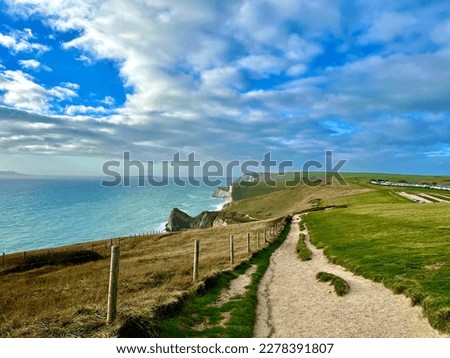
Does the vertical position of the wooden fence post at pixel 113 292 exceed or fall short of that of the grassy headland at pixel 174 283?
Answer: it exceeds it

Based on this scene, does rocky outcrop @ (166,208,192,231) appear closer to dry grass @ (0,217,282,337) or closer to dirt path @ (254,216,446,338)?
dry grass @ (0,217,282,337)

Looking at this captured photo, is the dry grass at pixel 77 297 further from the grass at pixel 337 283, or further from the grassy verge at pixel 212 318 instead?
the grass at pixel 337 283

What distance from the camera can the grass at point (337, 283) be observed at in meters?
18.1

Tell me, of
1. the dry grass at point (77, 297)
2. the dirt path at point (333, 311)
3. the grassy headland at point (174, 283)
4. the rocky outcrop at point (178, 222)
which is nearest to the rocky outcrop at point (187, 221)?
the rocky outcrop at point (178, 222)

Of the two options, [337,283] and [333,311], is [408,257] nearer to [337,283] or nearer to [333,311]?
[337,283]

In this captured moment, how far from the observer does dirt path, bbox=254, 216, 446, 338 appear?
12422mm

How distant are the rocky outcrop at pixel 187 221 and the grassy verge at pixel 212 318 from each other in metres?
119

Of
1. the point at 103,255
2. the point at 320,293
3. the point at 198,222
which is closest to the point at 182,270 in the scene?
the point at 320,293

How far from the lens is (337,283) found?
19.4 metres

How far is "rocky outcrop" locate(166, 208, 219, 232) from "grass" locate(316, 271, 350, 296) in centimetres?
11508

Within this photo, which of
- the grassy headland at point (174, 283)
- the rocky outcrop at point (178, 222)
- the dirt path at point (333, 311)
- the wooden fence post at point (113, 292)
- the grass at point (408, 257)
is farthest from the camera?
the rocky outcrop at point (178, 222)

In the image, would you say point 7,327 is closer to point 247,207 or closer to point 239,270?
point 239,270

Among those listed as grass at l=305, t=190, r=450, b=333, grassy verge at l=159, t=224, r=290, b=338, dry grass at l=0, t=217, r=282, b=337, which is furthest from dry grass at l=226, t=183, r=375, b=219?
grassy verge at l=159, t=224, r=290, b=338
